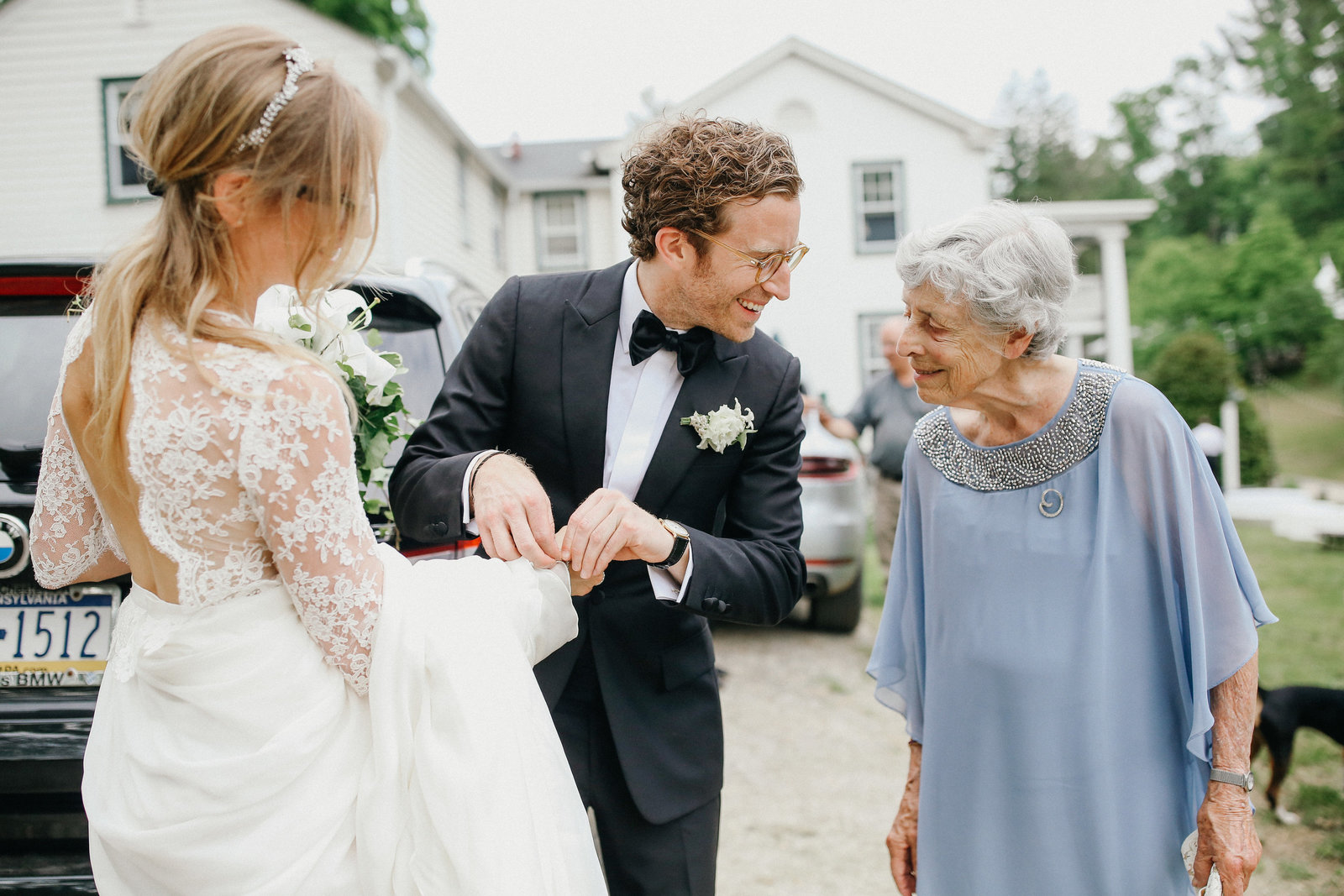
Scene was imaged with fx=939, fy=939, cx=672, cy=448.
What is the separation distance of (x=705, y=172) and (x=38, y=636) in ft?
6.11

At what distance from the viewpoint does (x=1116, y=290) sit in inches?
732

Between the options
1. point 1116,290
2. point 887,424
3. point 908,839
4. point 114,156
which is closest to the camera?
point 908,839

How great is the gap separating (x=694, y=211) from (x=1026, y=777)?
1.38 meters

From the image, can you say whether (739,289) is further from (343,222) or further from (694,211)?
(343,222)

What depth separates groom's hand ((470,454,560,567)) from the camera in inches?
65.4

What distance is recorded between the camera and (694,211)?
1972 mm

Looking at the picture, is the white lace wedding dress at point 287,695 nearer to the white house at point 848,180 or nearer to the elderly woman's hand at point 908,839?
the elderly woman's hand at point 908,839

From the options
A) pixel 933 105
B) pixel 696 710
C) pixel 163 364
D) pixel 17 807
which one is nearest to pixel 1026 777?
pixel 696 710

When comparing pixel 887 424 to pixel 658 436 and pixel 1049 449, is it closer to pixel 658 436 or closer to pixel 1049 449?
pixel 1049 449

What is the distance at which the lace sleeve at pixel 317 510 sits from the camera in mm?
1261

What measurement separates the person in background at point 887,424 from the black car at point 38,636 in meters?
4.75

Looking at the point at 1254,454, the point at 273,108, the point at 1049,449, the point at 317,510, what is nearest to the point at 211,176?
the point at 273,108

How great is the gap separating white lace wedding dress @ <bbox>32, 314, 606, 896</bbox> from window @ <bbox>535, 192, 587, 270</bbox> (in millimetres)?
18746

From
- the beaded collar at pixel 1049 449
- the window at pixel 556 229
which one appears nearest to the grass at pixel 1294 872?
the beaded collar at pixel 1049 449
